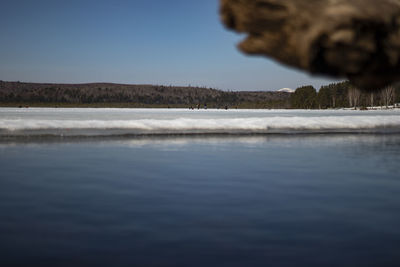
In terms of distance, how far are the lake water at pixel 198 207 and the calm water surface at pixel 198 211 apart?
2cm

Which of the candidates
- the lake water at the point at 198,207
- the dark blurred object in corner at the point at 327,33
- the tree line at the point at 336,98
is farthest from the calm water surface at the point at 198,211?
the tree line at the point at 336,98

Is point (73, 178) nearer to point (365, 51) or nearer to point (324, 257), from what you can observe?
point (324, 257)

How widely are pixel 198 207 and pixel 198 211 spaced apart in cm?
27

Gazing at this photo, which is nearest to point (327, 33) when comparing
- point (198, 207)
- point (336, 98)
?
point (198, 207)

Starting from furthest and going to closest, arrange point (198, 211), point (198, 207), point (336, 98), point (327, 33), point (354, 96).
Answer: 1. point (336, 98)
2. point (354, 96)
3. point (198, 207)
4. point (198, 211)
5. point (327, 33)

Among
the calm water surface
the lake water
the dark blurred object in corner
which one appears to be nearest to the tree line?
the lake water

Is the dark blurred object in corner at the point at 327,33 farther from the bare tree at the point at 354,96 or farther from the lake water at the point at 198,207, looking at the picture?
the bare tree at the point at 354,96

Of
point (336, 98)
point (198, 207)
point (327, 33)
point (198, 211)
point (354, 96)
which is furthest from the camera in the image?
point (336, 98)

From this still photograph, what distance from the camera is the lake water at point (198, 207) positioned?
465 cm

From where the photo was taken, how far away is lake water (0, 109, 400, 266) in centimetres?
465

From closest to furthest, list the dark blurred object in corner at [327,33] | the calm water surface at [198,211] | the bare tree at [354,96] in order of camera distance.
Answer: the dark blurred object in corner at [327,33] → the calm water surface at [198,211] → the bare tree at [354,96]

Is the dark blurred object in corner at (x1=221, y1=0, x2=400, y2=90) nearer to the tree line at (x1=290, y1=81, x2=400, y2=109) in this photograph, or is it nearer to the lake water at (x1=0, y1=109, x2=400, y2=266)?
the lake water at (x1=0, y1=109, x2=400, y2=266)

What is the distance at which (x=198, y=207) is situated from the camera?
6.78 meters

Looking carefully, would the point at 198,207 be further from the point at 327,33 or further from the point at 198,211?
the point at 327,33
